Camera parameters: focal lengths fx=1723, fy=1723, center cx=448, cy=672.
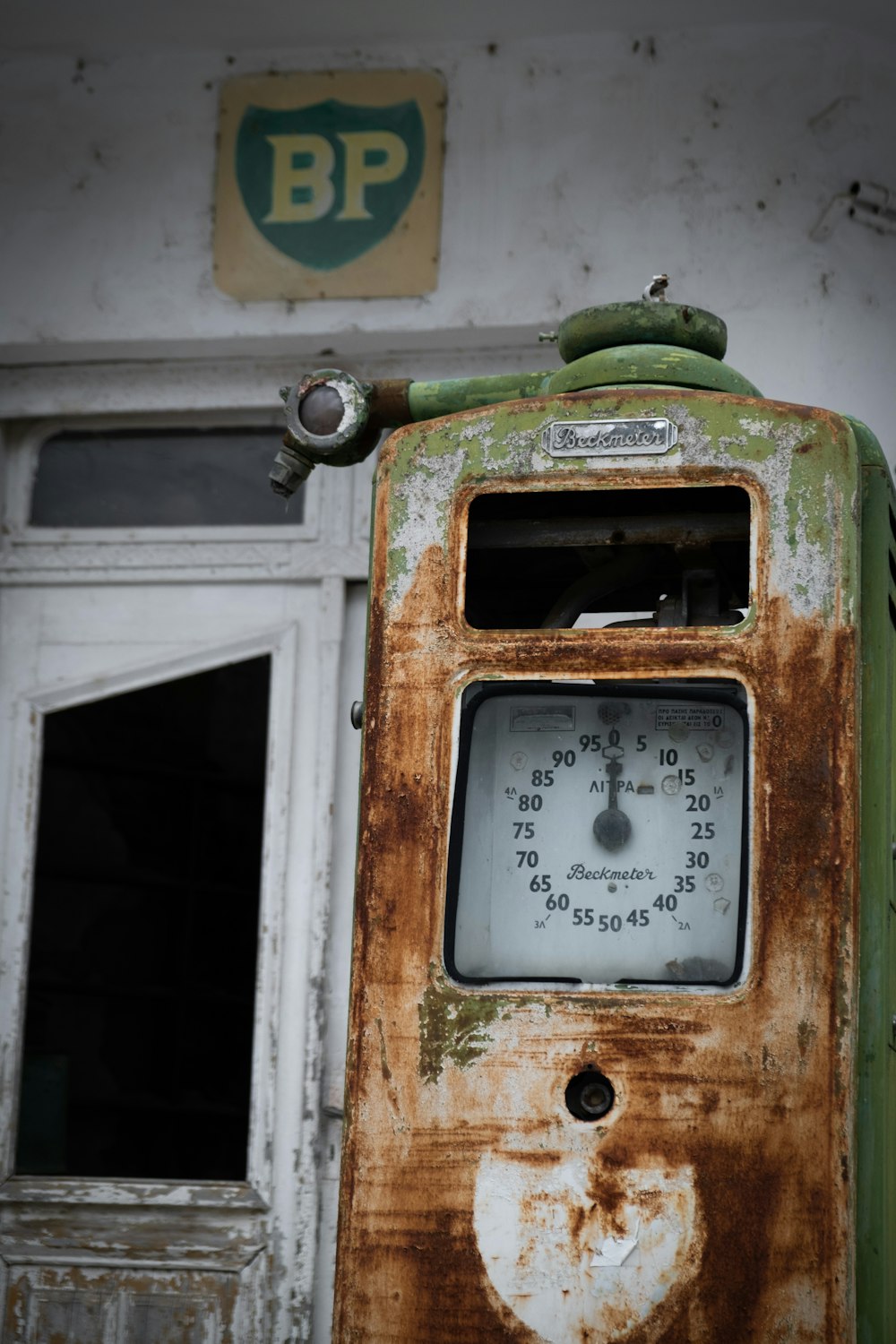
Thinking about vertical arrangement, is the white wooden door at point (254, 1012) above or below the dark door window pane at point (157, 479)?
below

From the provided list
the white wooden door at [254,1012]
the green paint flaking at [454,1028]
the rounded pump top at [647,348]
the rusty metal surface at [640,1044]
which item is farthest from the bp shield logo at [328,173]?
the green paint flaking at [454,1028]

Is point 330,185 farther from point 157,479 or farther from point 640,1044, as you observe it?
point 640,1044

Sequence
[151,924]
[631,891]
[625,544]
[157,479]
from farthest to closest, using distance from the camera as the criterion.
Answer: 1. [151,924]
2. [157,479]
3. [625,544]
4. [631,891]

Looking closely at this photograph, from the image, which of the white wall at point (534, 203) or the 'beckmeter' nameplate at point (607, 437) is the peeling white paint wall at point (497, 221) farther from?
the 'beckmeter' nameplate at point (607, 437)

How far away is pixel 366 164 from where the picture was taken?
3.96m

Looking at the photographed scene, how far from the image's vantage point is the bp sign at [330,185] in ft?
12.9

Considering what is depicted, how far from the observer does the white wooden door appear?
146 inches

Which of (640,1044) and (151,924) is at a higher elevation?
(151,924)

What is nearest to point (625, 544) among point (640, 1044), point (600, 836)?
point (600, 836)

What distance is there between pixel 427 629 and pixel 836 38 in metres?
2.13

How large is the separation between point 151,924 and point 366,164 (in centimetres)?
215

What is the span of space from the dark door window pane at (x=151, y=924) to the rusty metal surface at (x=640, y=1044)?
1.92 metres

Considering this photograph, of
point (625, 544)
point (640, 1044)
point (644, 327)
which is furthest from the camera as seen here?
point (644, 327)

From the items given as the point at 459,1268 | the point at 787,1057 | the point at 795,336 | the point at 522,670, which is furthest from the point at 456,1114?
the point at 795,336
